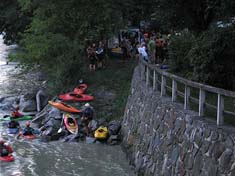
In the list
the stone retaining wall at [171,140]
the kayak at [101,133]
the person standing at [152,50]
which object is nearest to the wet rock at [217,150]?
the stone retaining wall at [171,140]

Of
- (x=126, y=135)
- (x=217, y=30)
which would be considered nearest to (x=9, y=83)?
(x=126, y=135)

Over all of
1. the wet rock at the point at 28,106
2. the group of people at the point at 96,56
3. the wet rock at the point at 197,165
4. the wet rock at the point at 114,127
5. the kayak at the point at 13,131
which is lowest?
the kayak at the point at 13,131

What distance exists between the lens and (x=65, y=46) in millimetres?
29297

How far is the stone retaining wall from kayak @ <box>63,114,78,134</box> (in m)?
3.26

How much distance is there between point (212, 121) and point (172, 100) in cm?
353

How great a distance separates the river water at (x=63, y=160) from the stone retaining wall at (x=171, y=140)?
0.70 meters

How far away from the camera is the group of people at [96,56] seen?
96.0ft

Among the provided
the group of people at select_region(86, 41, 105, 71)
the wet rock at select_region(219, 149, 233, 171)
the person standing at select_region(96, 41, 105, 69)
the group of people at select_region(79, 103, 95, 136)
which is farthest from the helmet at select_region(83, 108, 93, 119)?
the wet rock at select_region(219, 149, 233, 171)

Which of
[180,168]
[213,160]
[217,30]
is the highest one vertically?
[217,30]

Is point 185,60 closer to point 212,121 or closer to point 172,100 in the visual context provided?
point 172,100

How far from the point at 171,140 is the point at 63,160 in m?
7.05

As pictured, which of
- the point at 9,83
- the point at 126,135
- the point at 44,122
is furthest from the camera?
the point at 9,83

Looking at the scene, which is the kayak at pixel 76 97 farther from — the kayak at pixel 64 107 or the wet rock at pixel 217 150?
the wet rock at pixel 217 150

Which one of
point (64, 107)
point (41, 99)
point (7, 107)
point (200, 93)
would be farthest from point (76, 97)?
point (200, 93)
